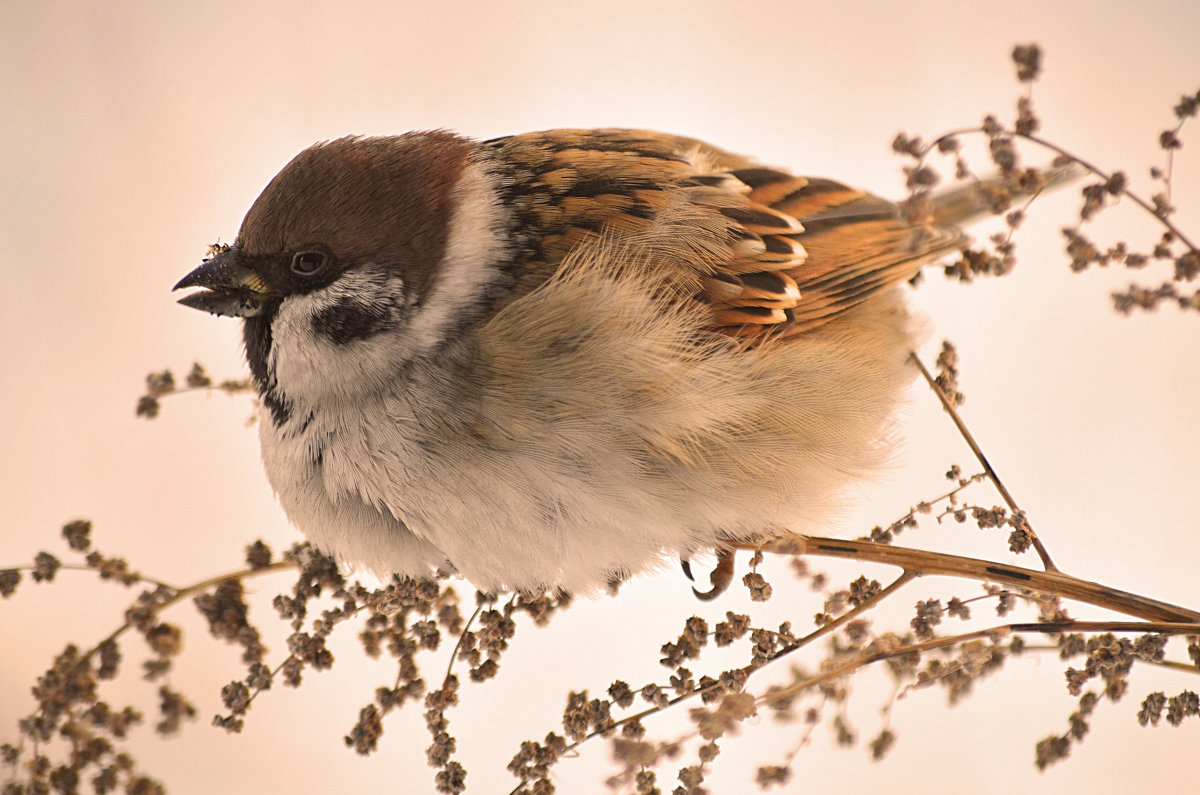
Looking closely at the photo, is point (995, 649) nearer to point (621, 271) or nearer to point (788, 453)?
point (788, 453)

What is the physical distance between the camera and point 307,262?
145 centimetres

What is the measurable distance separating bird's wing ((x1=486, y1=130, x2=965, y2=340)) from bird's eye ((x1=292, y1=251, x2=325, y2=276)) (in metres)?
0.29

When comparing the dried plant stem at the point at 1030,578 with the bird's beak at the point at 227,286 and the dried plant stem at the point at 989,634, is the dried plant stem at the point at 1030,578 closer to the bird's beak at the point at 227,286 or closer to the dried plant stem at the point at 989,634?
the dried plant stem at the point at 989,634

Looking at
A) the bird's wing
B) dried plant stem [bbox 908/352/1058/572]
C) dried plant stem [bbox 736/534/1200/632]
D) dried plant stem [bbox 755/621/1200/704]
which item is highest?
the bird's wing

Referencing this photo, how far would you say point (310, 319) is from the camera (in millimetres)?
1461

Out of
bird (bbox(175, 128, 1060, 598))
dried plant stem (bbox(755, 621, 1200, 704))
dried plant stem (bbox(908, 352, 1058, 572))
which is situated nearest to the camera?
dried plant stem (bbox(755, 621, 1200, 704))

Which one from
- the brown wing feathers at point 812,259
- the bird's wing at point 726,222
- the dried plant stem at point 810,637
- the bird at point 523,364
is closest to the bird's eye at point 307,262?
the bird at point 523,364

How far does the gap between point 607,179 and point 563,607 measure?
68cm

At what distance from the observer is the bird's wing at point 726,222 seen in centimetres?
154

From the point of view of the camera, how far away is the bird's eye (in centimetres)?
144

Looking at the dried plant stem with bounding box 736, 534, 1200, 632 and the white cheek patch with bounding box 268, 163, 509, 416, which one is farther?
the white cheek patch with bounding box 268, 163, 509, 416

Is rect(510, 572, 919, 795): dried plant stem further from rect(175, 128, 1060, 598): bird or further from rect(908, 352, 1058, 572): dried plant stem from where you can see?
rect(175, 128, 1060, 598): bird

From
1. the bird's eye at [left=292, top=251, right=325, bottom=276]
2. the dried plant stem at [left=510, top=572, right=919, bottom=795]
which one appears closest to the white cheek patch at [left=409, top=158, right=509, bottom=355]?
the bird's eye at [left=292, top=251, right=325, bottom=276]

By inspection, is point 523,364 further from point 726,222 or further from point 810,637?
point 810,637
